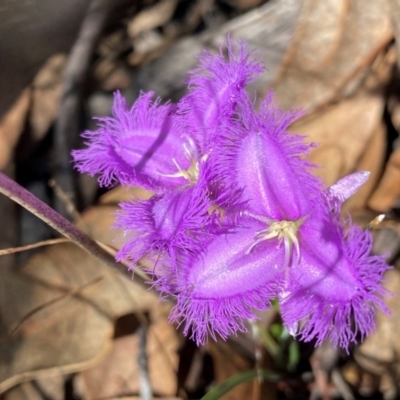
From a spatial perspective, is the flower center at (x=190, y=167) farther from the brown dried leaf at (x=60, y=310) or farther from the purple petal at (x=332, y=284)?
the brown dried leaf at (x=60, y=310)

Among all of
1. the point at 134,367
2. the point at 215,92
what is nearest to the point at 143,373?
the point at 134,367

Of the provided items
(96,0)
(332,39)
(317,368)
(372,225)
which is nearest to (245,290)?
(372,225)

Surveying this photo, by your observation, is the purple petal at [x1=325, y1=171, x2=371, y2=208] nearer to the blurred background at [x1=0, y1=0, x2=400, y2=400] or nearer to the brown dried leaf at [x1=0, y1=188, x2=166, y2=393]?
the blurred background at [x1=0, y1=0, x2=400, y2=400]

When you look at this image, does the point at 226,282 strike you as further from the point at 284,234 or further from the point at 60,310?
the point at 60,310

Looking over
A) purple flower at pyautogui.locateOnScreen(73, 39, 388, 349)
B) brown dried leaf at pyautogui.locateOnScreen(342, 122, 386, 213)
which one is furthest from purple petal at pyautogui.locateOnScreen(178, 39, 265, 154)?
brown dried leaf at pyautogui.locateOnScreen(342, 122, 386, 213)

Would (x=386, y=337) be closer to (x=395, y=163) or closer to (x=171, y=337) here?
(x=395, y=163)
